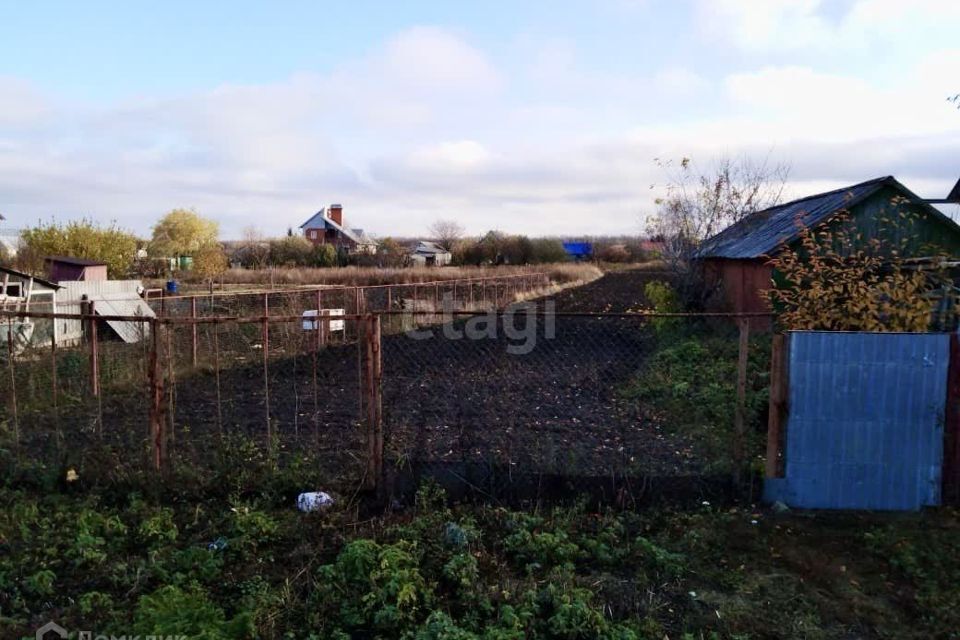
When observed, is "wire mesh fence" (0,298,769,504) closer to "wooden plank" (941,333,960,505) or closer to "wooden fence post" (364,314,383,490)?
"wooden fence post" (364,314,383,490)

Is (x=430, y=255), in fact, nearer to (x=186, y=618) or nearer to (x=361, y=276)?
(x=361, y=276)

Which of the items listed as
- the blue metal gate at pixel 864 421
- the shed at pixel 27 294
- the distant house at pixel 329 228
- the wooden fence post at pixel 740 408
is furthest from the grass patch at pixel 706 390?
the distant house at pixel 329 228

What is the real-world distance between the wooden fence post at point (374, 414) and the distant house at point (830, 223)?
8.78 m

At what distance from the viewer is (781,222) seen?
49.9 feet

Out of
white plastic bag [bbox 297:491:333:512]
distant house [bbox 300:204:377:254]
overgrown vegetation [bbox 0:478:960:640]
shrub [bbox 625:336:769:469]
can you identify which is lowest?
overgrown vegetation [bbox 0:478:960:640]

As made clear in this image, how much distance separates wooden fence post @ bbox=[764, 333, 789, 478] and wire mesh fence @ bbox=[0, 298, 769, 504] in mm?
226

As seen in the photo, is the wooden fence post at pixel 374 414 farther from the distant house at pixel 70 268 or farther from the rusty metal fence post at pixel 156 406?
the distant house at pixel 70 268

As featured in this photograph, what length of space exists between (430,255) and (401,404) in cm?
4916

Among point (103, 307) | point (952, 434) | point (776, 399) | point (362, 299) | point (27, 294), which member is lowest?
point (952, 434)

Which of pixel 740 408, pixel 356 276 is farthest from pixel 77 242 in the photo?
pixel 740 408

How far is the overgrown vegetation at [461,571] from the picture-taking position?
361 cm

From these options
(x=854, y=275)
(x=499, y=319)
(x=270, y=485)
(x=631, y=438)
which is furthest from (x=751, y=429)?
(x=499, y=319)

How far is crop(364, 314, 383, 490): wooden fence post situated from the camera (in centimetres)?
540

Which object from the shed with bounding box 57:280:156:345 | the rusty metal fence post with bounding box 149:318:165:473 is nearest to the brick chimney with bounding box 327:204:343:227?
the shed with bounding box 57:280:156:345
